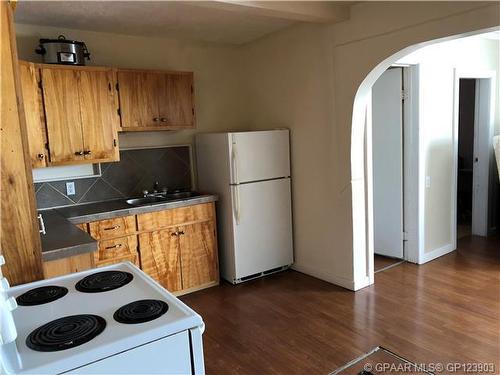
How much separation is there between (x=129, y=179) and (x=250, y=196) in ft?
4.04

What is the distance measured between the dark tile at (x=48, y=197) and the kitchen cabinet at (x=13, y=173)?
226 centimetres

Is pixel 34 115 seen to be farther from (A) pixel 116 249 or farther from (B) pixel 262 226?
(B) pixel 262 226

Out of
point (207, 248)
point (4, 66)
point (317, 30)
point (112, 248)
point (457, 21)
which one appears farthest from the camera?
point (207, 248)

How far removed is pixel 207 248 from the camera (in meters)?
3.84

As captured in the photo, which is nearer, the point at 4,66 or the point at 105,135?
the point at 4,66

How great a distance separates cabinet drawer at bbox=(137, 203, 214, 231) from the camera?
136 inches

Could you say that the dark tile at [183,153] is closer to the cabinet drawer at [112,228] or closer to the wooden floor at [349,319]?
the cabinet drawer at [112,228]

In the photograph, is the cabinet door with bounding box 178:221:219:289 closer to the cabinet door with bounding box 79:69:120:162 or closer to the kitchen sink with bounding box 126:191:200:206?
the kitchen sink with bounding box 126:191:200:206

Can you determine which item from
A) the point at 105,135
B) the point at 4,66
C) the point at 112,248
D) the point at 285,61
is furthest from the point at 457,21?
the point at 112,248

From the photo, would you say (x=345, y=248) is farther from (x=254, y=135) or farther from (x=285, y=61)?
(x=285, y=61)

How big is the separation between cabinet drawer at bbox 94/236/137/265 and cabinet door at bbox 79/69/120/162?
28.6 inches

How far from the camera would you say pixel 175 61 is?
13.5ft

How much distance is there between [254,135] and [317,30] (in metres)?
1.12

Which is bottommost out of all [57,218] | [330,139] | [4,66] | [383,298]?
[383,298]
